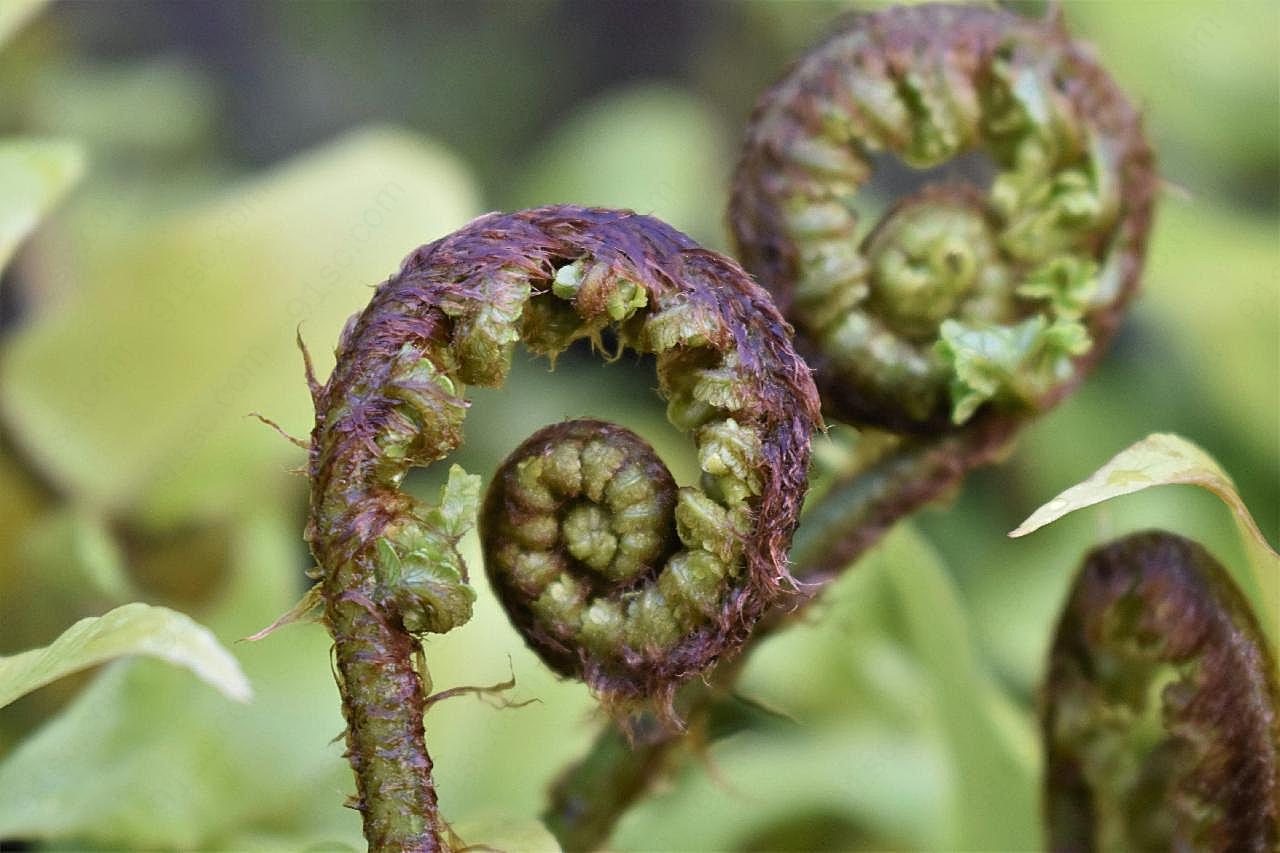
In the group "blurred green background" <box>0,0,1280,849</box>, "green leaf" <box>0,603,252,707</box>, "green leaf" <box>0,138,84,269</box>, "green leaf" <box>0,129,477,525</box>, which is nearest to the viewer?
"green leaf" <box>0,603,252,707</box>

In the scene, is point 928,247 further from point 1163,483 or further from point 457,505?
point 457,505

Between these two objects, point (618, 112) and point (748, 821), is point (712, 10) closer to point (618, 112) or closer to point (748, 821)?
point (618, 112)

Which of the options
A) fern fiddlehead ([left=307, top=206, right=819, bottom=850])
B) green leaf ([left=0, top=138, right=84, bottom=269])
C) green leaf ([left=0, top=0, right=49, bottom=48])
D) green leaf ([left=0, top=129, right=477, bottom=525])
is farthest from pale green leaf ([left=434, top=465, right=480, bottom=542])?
green leaf ([left=0, top=129, right=477, bottom=525])

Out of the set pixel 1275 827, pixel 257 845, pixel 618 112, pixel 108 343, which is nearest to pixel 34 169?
pixel 108 343

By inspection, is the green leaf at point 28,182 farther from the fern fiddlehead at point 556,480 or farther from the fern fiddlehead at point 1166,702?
the fern fiddlehead at point 1166,702

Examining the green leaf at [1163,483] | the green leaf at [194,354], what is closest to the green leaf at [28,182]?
the green leaf at [194,354]

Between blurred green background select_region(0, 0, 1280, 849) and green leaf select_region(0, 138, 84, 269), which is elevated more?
green leaf select_region(0, 138, 84, 269)

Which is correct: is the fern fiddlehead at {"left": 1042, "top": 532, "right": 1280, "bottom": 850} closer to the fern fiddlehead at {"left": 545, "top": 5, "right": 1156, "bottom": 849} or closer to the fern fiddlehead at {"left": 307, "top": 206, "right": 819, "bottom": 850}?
the fern fiddlehead at {"left": 545, "top": 5, "right": 1156, "bottom": 849}
